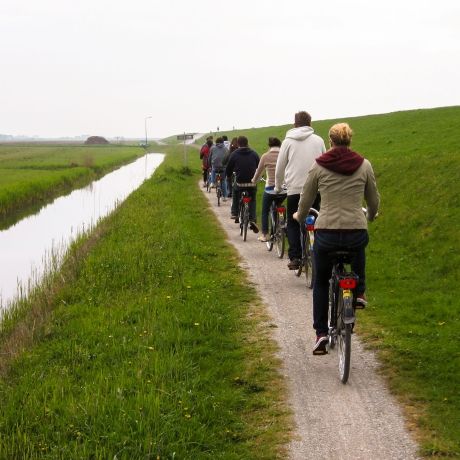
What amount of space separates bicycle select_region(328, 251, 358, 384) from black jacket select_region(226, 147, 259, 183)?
7.44m

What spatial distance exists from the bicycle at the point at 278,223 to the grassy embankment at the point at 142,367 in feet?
3.10

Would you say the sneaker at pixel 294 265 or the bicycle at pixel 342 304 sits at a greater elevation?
the bicycle at pixel 342 304

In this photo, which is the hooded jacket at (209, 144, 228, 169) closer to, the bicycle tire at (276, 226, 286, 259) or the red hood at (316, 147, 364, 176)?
the bicycle tire at (276, 226, 286, 259)

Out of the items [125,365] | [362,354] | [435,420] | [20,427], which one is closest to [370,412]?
[435,420]

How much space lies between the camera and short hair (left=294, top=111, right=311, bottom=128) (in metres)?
8.20

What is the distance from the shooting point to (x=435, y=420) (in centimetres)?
473

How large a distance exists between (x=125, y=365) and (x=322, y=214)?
2.29 m

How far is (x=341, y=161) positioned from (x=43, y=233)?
15.9 meters

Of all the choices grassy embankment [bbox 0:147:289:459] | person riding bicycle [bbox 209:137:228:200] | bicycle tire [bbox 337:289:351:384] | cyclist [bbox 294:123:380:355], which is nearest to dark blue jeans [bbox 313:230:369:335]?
cyclist [bbox 294:123:380:355]

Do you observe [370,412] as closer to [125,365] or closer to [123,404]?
[123,404]

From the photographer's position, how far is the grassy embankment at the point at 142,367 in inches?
177

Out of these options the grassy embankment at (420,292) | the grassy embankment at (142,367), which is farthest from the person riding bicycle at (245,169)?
the grassy embankment at (420,292)

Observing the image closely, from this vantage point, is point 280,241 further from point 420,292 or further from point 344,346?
point 344,346

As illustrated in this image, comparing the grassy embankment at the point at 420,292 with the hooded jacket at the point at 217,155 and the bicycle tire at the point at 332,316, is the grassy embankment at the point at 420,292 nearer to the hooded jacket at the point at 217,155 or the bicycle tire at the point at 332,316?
the bicycle tire at the point at 332,316
